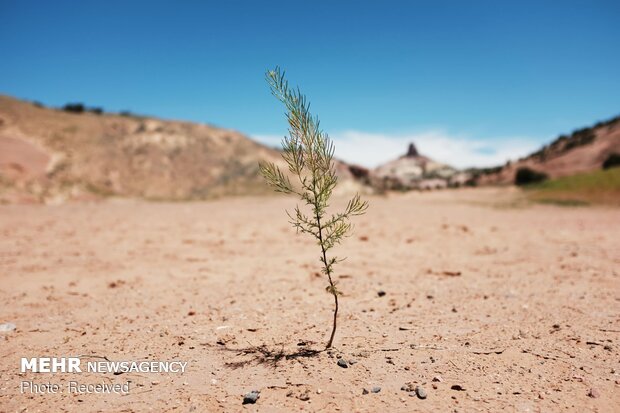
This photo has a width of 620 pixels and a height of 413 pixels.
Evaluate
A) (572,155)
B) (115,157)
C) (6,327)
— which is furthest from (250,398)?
(572,155)

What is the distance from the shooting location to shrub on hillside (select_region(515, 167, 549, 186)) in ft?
131

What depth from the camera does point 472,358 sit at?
4750 mm

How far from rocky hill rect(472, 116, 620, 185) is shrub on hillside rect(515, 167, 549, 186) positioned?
1901mm

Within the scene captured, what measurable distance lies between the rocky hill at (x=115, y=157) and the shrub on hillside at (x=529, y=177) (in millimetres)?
18135

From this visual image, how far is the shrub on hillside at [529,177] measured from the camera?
1572 inches

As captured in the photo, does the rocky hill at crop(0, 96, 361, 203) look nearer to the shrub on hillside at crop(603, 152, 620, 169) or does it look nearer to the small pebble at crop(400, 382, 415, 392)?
the shrub on hillside at crop(603, 152, 620, 169)

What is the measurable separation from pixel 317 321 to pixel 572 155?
49.4m

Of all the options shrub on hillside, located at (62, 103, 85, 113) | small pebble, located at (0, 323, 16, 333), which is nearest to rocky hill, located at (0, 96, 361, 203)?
shrub on hillside, located at (62, 103, 85, 113)

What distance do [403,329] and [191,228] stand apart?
1219 centimetres

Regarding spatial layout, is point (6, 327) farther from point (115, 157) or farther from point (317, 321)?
point (115, 157)

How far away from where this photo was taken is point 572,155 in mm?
43875

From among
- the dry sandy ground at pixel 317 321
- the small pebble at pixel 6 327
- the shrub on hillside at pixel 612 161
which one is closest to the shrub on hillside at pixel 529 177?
the shrub on hillside at pixel 612 161

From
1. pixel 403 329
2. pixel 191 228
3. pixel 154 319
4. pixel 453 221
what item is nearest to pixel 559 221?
pixel 453 221

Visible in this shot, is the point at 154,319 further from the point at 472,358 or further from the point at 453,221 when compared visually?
the point at 453,221
